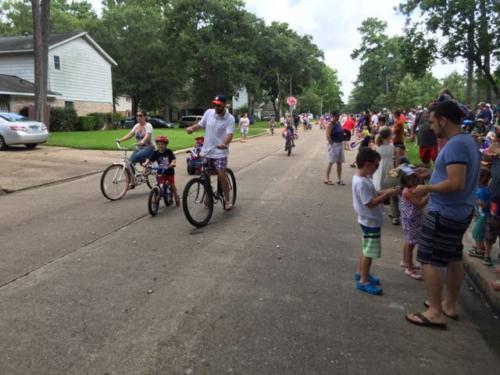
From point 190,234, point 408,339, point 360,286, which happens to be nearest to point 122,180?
point 190,234

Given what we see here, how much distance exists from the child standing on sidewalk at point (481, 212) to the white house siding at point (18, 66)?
3371 centimetres

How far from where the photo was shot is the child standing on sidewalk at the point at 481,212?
206 inches

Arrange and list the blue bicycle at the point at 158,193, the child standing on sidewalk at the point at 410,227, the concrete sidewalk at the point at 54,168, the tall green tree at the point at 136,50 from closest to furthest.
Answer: the child standing on sidewalk at the point at 410,227, the concrete sidewalk at the point at 54,168, the blue bicycle at the point at 158,193, the tall green tree at the point at 136,50

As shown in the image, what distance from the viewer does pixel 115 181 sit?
29.6ft

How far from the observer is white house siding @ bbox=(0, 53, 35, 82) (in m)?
32.5

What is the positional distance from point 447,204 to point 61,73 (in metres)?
34.5

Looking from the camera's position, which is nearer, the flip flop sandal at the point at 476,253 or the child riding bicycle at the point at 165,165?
the flip flop sandal at the point at 476,253

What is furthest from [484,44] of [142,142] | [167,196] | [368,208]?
[368,208]

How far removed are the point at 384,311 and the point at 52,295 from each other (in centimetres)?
315

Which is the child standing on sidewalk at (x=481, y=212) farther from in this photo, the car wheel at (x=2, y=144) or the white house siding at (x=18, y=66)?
the white house siding at (x=18, y=66)

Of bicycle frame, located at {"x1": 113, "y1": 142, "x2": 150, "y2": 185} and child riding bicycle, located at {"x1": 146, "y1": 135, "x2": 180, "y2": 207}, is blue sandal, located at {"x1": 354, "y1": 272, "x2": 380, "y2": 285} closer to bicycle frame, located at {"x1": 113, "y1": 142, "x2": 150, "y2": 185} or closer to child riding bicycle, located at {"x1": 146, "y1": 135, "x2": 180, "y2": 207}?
child riding bicycle, located at {"x1": 146, "y1": 135, "x2": 180, "y2": 207}

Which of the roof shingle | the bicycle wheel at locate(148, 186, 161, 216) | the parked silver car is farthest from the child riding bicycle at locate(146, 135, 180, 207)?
the roof shingle

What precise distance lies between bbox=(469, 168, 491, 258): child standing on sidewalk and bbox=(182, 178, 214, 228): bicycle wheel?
3776 mm

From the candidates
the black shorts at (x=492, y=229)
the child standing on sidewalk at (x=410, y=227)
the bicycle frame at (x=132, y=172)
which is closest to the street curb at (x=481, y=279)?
the black shorts at (x=492, y=229)
